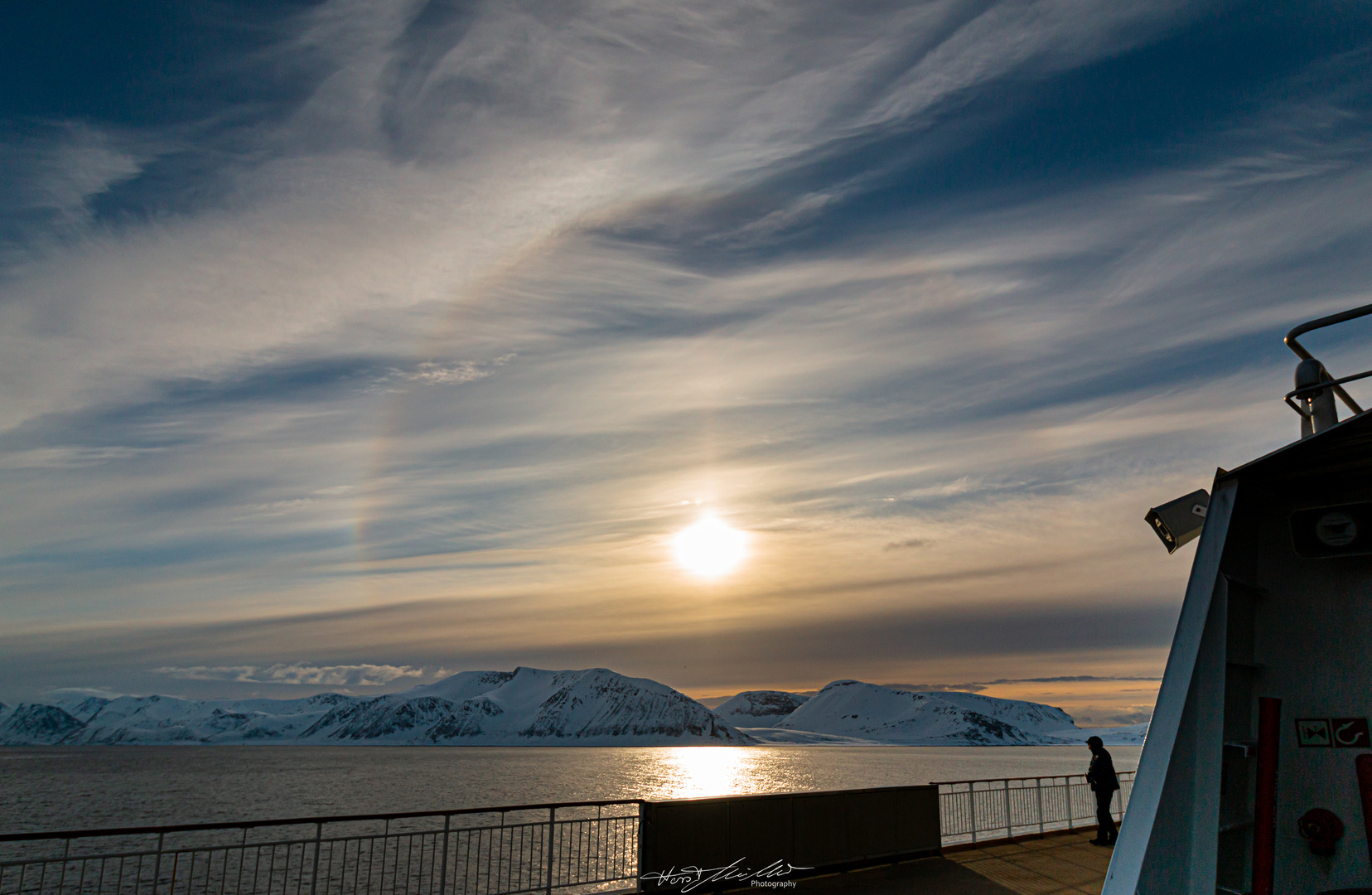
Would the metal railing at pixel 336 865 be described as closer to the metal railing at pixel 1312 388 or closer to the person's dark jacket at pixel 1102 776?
the person's dark jacket at pixel 1102 776

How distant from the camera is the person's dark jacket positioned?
16078 millimetres

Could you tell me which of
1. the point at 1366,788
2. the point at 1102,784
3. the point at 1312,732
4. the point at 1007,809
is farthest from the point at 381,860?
the point at 1366,788

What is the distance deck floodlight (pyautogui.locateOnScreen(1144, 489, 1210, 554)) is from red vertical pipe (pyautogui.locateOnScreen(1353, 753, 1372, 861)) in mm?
1607

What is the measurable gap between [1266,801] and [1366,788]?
1.68 ft

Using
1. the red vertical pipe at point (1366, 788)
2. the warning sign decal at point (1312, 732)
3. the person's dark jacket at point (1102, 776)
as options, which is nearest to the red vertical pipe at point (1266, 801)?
the warning sign decal at point (1312, 732)

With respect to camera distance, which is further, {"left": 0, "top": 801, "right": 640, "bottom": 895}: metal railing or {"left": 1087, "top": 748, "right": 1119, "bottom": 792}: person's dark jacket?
{"left": 0, "top": 801, "right": 640, "bottom": 895}: metal railing

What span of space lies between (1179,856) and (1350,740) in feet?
4.23

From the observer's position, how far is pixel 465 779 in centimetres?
13425

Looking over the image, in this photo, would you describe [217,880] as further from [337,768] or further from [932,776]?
[337,768]

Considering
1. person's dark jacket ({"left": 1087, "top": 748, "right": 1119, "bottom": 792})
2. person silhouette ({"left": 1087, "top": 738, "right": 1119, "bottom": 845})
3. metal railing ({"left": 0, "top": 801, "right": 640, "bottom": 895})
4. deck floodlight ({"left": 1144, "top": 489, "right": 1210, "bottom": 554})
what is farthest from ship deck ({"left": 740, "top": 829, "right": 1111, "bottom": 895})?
metal railing ({"left": 0, "top": 801, "right": 640, "bottom": 895})

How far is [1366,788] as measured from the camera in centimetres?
481

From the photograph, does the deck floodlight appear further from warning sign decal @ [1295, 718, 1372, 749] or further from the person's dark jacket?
the person's dark jacket

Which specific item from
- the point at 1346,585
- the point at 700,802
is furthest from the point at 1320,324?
the point at 700,802

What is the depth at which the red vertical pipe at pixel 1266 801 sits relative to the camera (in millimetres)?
4945
